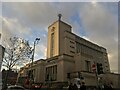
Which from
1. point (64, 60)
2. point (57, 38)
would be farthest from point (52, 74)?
point (57, 38)

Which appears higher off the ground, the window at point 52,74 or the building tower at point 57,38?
the building tower at point 57,38

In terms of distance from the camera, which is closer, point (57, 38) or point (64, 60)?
point (64, 60)

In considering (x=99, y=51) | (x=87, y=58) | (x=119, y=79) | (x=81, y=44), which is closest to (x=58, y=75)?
(x=87, y=58)

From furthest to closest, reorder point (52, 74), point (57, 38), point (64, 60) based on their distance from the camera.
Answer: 1. point (57, 38)
2. point (52, 74)
3. point (64, 60)

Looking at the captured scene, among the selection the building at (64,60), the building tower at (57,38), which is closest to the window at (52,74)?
the building at (64,60)

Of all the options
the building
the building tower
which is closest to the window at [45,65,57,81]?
the building

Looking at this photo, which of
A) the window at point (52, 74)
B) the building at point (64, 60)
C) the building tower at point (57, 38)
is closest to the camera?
the building at point (64, 60)

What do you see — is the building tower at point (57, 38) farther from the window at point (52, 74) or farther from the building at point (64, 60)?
the window at point (52, 74)

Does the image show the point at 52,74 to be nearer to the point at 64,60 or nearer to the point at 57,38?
the point at 64,60

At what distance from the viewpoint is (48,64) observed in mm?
61188

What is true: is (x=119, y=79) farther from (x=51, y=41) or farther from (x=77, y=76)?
(x=51, y=41)

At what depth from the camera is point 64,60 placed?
5516cm

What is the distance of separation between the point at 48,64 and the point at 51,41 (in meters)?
18.4

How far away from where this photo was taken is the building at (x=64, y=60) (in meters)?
53.6
